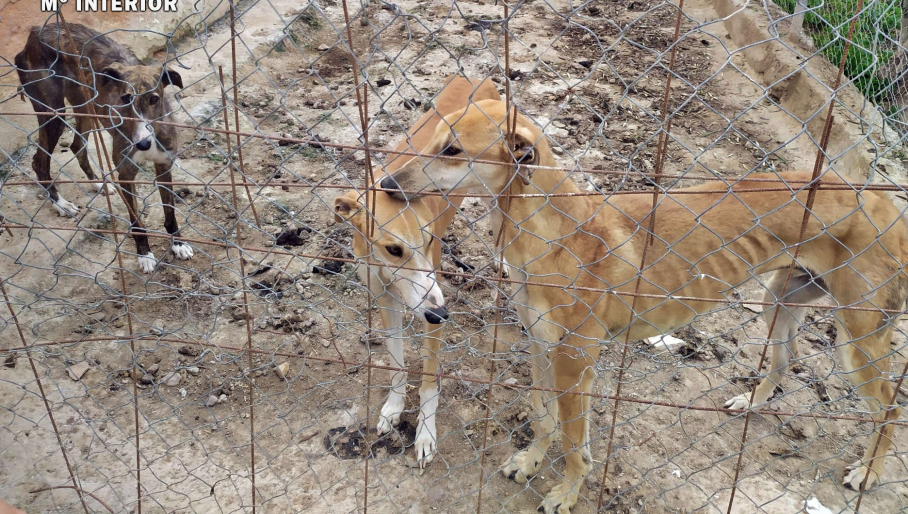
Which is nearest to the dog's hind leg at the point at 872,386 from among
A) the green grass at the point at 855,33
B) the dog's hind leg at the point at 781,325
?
the dog's hind leg at the point at 781,325

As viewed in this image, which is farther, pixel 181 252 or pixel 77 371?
pixel 181 252

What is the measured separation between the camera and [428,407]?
396cm

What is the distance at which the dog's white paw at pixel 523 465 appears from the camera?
372 centimetres

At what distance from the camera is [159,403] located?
4.14m

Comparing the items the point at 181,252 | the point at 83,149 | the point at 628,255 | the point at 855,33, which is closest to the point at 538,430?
the point at 628,255

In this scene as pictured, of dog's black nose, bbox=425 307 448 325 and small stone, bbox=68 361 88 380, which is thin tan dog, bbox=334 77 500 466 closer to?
dog's black nose, bbox=425 307 448 325

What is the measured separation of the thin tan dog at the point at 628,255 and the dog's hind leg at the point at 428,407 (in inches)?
25.5

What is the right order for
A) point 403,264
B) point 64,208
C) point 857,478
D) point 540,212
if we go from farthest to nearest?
point 64,208
point 857,478
point 403,264
point 540,212

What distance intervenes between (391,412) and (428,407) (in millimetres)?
256

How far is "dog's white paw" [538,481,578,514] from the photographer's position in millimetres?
3527

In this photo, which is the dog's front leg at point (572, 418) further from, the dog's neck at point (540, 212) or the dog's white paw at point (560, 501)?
the dog's neck at point (540, 212)

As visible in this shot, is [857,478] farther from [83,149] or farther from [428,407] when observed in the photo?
[83,149]

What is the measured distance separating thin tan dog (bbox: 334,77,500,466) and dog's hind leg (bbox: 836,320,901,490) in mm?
2066

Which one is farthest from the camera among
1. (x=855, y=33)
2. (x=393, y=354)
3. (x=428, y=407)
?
(x=855, y=33)
